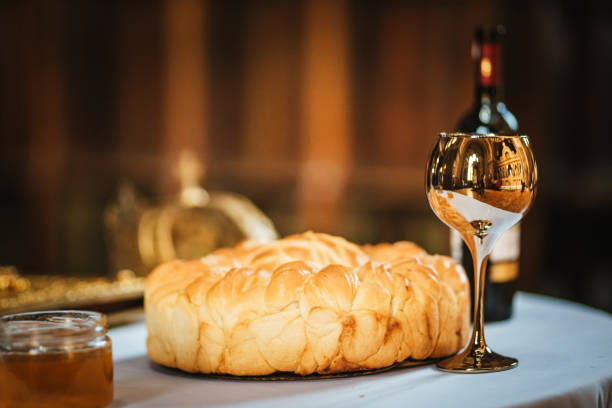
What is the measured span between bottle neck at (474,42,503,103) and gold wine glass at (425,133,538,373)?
47 centimetres

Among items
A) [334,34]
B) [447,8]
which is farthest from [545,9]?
[334,34]

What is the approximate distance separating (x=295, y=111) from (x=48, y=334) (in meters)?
3.81

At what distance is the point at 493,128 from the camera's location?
142 cm

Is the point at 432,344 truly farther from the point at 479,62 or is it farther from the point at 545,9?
the point at 545,9

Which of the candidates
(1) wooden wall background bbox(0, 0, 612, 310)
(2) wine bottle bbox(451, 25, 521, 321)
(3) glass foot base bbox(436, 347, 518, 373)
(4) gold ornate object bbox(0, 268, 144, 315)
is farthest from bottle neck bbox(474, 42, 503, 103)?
(1) wooden wall background bbox(0, 0, 612, 310)

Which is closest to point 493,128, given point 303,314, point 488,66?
point 488,66

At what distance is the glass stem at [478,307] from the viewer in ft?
3.21

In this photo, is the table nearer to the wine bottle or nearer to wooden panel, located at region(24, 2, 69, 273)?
the wine bottle

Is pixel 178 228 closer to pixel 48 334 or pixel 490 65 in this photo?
pixel 490 65

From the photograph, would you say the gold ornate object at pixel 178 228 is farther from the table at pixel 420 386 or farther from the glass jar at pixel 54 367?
the glass jar at pixel 54 367

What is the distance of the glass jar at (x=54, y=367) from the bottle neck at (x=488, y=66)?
34.1 inches

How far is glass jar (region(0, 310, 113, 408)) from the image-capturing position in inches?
30.4

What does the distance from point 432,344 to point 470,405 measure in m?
0.21

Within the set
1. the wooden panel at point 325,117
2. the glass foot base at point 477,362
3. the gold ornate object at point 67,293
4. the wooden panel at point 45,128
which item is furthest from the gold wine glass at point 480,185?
the wooden panel at point 45,128
